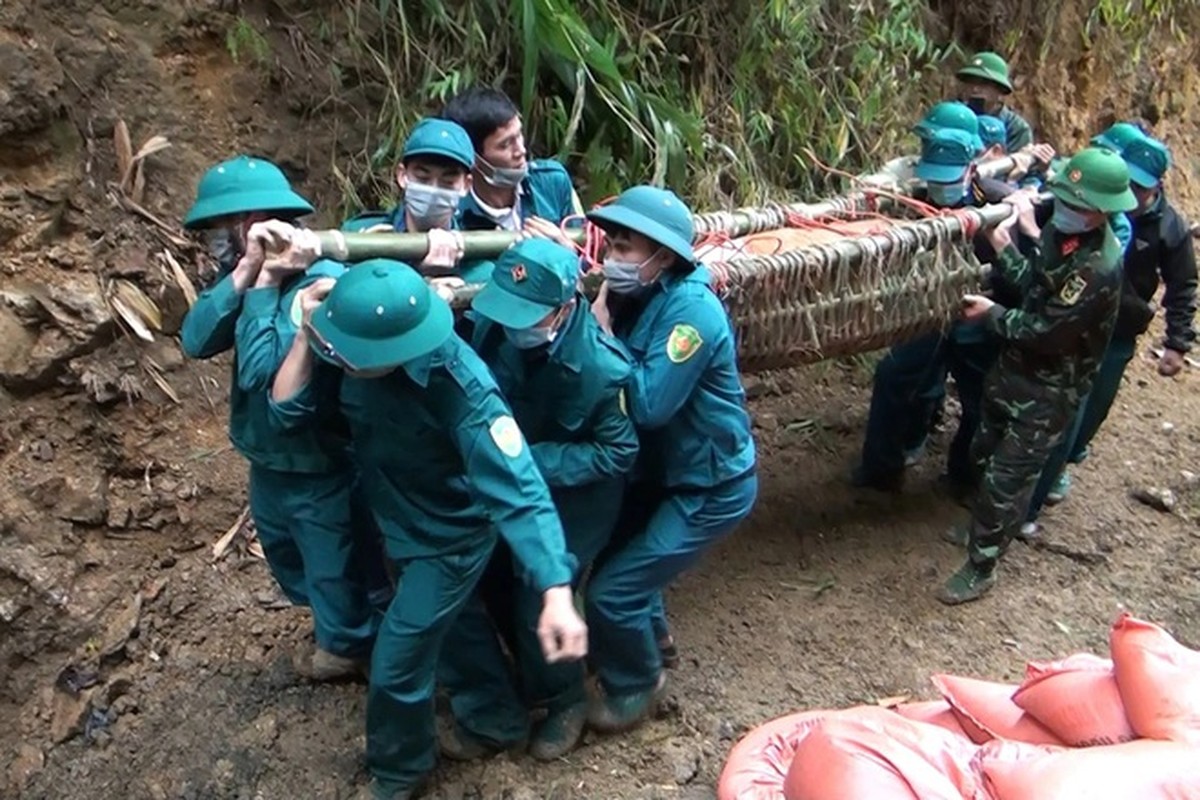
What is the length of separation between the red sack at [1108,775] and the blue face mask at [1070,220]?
1837 millimetres

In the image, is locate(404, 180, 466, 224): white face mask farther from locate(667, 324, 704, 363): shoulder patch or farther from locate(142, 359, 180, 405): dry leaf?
locate(142, 359, 180, 405): dry leaf

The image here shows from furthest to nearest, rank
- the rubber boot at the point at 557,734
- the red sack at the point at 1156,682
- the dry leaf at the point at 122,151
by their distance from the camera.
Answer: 1. the dry leaf at the point at 122,151
2. the rubber boot at the point at 557,734
3. the red sack at the point at 1156,682

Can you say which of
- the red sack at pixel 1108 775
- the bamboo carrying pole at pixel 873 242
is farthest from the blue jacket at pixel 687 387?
the red sack at pixel 1108 775

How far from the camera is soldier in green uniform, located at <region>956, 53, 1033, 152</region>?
500cm

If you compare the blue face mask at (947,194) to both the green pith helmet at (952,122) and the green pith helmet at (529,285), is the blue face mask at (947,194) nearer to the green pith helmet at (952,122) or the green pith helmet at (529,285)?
the green pith helmet at (952,122)

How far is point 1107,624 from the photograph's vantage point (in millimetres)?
4258

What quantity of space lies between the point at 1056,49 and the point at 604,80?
13.1 ft

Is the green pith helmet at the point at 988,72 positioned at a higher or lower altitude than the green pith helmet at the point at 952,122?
lower

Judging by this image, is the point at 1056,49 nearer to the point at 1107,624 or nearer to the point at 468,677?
the point at 1107,624

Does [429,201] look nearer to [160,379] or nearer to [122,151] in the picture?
[160,379]

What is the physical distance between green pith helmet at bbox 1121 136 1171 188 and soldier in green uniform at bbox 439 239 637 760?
2.33 metres

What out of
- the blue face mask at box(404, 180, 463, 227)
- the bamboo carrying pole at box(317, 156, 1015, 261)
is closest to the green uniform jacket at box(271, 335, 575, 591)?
the bamboo carrying pole at box(317, 156, 1015, 261)

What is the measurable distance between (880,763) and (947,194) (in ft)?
7.40

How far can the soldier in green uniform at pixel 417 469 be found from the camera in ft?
8.03
